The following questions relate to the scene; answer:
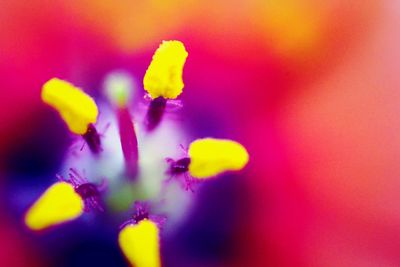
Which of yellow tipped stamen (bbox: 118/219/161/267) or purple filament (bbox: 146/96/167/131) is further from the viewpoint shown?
purple filament (bbox: 146/96/167/131)

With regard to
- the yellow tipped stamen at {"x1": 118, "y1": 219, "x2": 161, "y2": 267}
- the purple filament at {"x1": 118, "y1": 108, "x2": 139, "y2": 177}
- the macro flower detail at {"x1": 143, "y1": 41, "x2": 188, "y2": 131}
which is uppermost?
the macro flower detail at {"x1": 143, "y1": 41, "x2": 188, "y2": 131}

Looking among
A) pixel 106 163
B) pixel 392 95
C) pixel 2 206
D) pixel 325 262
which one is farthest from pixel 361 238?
pixel 2 206

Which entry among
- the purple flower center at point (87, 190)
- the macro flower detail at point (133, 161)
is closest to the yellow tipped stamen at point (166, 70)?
the macro flower detail at point (133, 161)

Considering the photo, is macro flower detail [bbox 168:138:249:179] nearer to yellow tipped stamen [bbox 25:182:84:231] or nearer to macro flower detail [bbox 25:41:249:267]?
macro flower detail [bbox 25:41:249:267]

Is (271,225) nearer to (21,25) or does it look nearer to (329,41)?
(329,41)

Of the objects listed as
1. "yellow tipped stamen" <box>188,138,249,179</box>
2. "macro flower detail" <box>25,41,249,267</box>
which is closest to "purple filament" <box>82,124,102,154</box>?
"macro flower detail" <box>25,41,249,267</box>

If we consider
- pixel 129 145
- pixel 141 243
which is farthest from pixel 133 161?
pixel 141 243
